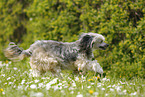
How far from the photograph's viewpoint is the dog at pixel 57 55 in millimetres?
4797

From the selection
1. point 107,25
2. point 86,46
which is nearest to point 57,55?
point 86,46

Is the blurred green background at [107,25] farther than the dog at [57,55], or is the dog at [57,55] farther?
the blurred green background at [107,25]

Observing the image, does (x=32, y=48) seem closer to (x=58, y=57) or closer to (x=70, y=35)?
(x=58, y=57)

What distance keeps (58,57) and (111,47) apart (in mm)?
2442

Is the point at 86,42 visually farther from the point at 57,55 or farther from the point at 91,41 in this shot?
the point at 57,55

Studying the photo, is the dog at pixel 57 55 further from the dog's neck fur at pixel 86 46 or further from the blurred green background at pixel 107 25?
the blurred green background at pixel 107 25

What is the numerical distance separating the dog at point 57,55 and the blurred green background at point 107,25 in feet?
3.55

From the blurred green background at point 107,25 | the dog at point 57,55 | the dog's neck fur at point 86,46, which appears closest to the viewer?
the dog at point 57,55

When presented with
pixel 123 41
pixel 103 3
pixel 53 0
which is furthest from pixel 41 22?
pixel 123 41

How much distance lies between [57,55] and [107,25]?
2.29 m

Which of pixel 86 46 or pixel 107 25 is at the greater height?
pixel 107 25

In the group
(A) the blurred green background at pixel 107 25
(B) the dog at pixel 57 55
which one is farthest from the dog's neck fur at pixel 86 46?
(A) the blurred green background at pixel 107 25

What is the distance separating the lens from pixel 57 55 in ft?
16.0

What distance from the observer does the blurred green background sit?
5.89 m
